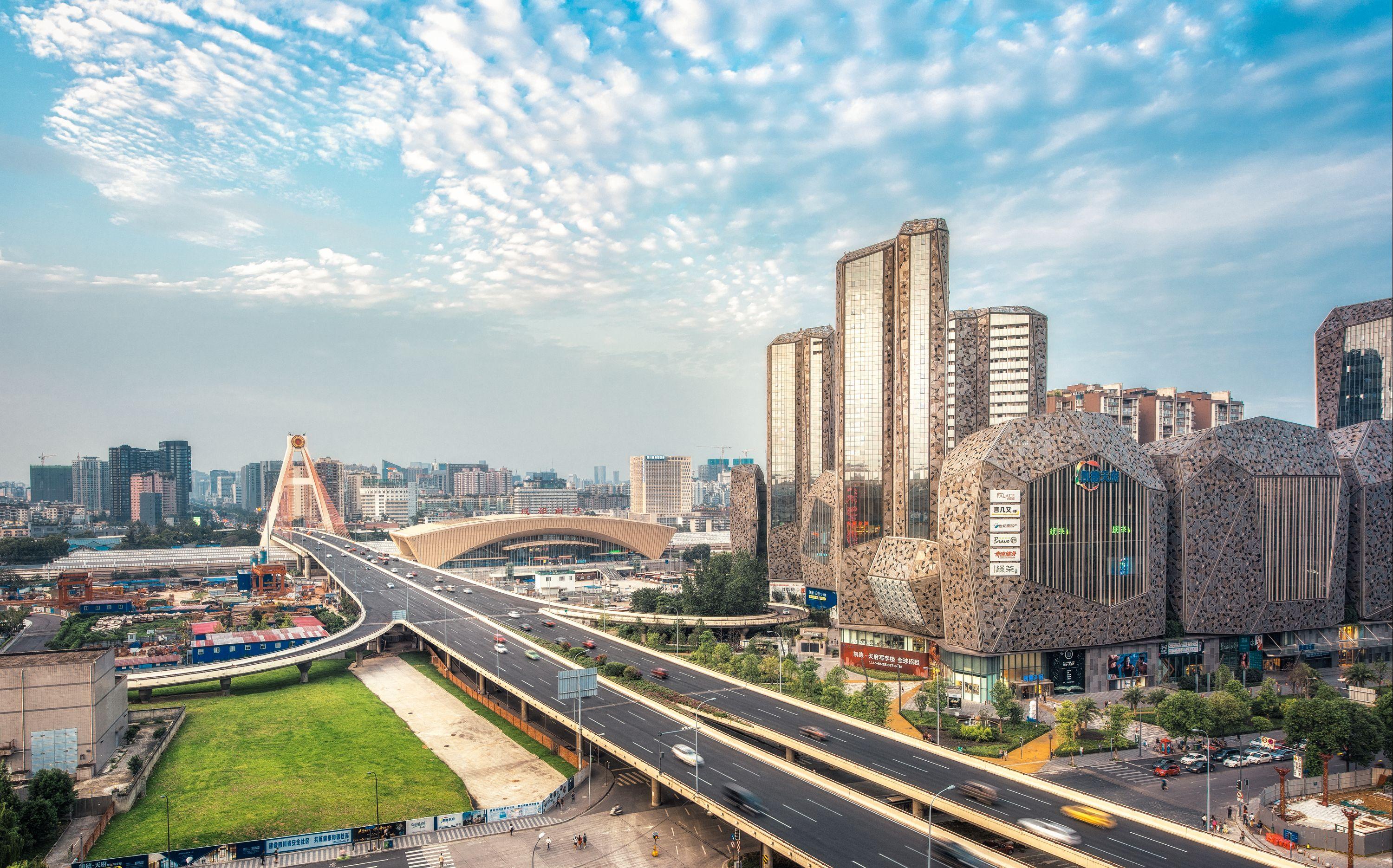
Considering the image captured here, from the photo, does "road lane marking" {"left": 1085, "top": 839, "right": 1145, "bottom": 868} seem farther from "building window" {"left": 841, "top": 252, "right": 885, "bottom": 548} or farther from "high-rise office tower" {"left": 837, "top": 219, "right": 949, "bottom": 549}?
"building window" {"left": 841, "top": 252, "right": 885, "bottom": 548}

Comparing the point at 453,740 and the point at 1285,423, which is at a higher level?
the point at 1285,423

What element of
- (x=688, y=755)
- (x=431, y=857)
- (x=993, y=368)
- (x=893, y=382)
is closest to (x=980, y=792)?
(x=688, y=755)

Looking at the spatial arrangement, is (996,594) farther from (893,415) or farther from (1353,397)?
(1353,397)

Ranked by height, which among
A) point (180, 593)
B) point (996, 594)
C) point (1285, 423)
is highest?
point (1285, 423)

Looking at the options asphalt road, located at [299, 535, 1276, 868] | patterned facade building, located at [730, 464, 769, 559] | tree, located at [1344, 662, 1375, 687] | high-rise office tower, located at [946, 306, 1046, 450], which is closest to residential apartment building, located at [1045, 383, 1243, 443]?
high-rise office tower, located at [946, 306, 1046, 450]

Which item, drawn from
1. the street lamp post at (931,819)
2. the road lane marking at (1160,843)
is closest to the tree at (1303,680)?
the road lane marking at (1160,843)

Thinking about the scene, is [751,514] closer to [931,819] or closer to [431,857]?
[431,857]

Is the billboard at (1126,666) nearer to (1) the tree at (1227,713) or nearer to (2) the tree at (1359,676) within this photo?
(1) the tree at (1227,713)

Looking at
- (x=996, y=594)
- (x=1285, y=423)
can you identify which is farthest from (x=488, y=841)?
(x=1285, y=423)
